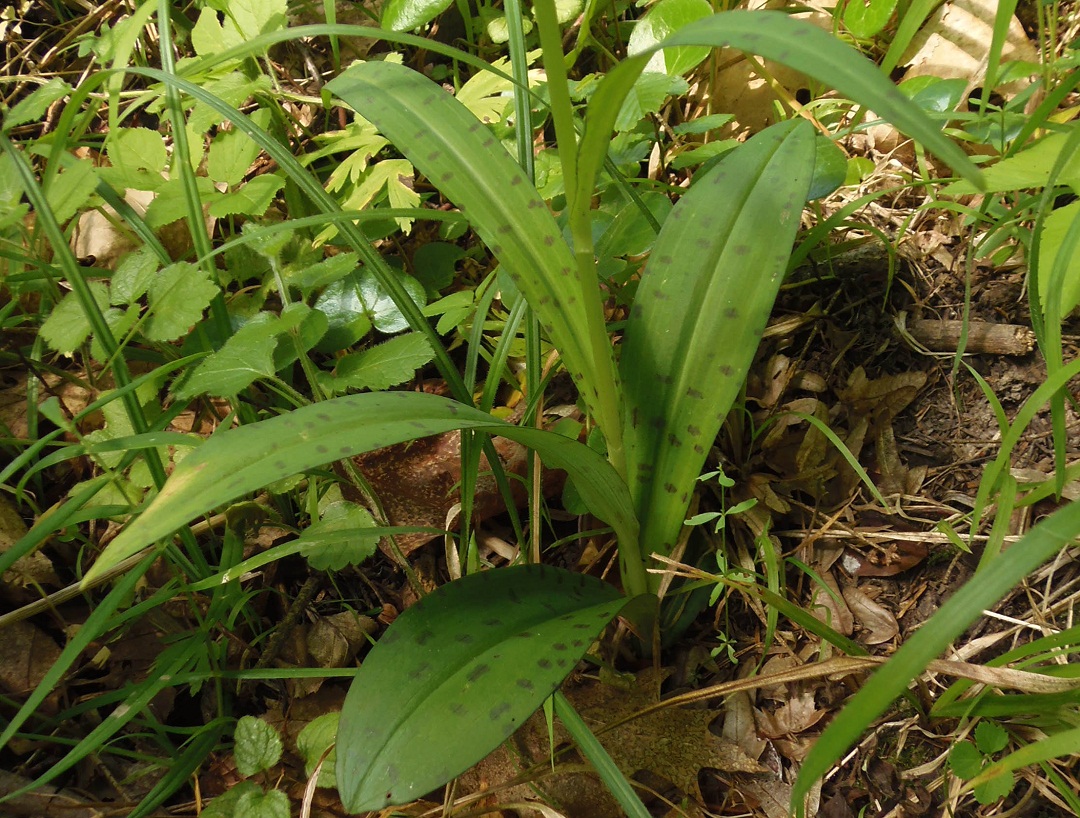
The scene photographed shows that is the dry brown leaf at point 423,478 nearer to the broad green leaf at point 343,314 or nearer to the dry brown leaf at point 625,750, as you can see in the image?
the broad green leaf at point 343,314

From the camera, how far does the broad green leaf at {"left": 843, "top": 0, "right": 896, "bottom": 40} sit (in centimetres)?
134

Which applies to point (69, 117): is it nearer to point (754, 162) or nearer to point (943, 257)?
point (754, 162)

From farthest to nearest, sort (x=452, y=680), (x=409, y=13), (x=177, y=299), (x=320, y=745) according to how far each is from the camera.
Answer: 1. (x=409, y=13)
2. (x=177, y=299)
3. (x=320, y=745)
4. (x=452, y=680)

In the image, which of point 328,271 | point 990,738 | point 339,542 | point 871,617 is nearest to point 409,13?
point 328,271

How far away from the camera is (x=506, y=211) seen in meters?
0.90

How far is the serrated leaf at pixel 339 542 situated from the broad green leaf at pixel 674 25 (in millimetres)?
905

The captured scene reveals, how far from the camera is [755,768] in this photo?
3.24 feet

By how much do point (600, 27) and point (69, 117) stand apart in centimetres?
106

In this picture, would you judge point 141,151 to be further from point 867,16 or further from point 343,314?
point 867,16

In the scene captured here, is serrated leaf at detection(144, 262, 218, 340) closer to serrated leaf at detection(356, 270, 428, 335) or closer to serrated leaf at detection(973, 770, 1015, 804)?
serrated leaf at detection(356, 270, 428, 335)

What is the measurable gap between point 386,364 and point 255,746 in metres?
0.54

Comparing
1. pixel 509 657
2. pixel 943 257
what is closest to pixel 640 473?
pixel 509 657

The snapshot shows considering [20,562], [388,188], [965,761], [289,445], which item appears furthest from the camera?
[388,188]

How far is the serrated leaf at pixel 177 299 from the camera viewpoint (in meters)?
1.07
